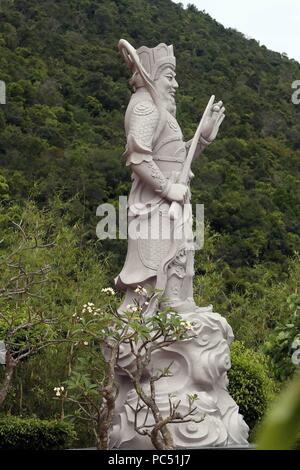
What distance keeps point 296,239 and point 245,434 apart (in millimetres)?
14544

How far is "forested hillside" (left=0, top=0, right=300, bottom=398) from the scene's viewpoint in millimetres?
18391

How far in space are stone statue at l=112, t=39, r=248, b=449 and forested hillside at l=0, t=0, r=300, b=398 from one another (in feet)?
20.6

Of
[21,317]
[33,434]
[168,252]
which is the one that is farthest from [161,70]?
[33,434]

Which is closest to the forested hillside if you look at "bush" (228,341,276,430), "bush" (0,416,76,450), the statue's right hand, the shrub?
"bush" (228,341,276,430)

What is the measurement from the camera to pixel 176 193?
7898mm

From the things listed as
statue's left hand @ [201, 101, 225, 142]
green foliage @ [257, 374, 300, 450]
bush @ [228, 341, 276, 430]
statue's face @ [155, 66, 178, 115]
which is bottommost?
bush @ [228, 341, 276, 430]

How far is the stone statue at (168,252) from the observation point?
744 centimetres

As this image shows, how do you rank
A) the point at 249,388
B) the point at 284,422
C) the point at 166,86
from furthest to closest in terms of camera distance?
the point at 249,388 < the point at 166,86 < the point at 284,422

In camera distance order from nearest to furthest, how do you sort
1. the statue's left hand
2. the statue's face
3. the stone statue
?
the stone statue → the statue's face → the statue's left hand

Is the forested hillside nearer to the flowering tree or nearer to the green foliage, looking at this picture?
the flowering tree

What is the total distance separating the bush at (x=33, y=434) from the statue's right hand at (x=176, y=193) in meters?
2.67

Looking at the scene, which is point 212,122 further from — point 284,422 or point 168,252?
point 284,422

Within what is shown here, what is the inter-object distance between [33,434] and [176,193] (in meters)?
2.76

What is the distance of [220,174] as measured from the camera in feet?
77.2
